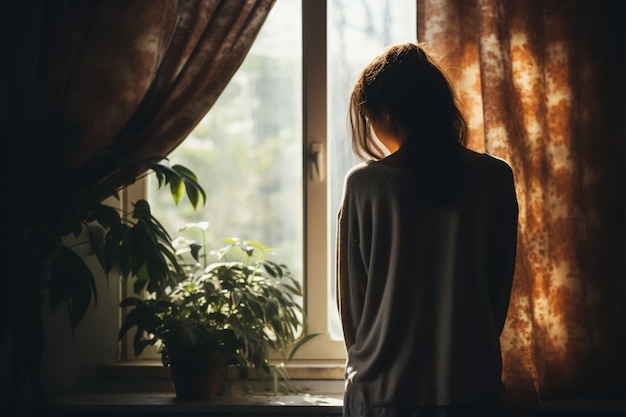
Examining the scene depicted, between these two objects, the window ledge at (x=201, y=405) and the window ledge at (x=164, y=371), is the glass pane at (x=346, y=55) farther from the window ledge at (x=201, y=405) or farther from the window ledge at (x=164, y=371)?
the window ledge at (x=201, y=405)

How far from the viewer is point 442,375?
121cm

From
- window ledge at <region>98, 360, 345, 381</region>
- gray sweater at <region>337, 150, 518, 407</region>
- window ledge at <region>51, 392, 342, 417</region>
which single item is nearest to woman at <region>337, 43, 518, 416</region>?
gray sweater at <region>337, 150, 518, 407</region>

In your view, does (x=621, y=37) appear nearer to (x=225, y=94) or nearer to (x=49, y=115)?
(x=225, y=94)

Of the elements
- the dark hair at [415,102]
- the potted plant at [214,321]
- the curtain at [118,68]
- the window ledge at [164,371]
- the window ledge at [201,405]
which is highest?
the curtain at [118,68]

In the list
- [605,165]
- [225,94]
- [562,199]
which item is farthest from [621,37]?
[225,94]

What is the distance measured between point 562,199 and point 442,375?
102 cm

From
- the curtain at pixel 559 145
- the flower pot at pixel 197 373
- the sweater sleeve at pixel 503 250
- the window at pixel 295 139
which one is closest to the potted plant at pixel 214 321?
the flower pot at pixel 197 373

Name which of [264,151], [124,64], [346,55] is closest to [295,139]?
[264,151]

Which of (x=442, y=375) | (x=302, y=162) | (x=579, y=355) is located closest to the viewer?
(x=442, y=375)

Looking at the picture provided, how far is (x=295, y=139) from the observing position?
234 cm

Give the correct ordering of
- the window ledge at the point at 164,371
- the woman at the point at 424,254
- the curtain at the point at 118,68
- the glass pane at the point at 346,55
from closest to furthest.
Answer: the woman at the point at 424,254
the curtain at the point at 118,68
the window ledge at the point at 164,371
the glass pane at the point at 346,55

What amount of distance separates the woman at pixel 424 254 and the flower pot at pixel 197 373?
0.78 meters

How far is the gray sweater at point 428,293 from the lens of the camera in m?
1.21

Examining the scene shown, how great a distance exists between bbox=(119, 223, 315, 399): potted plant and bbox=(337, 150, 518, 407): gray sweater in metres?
0.77
